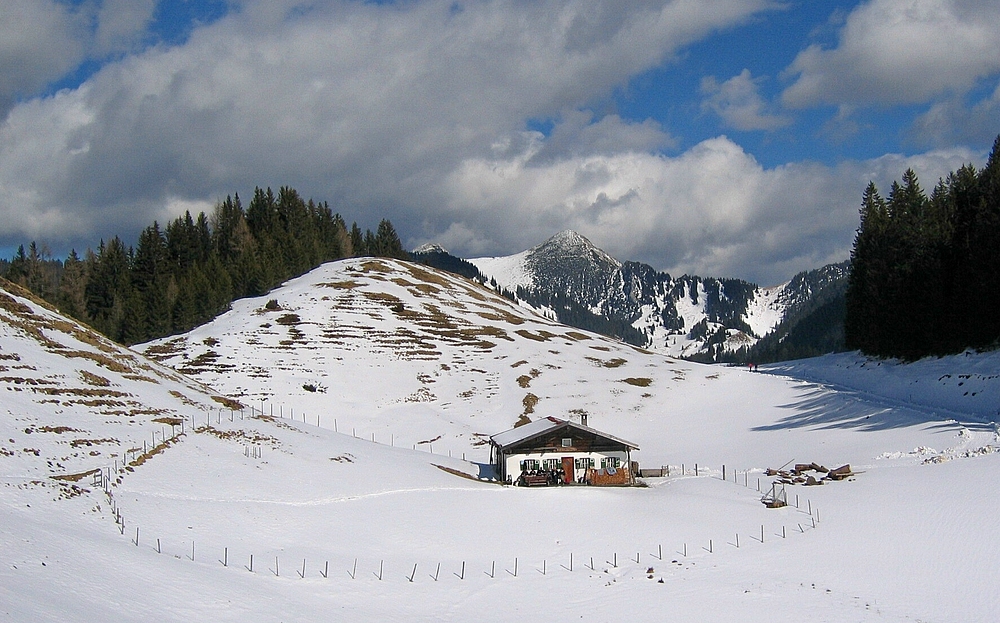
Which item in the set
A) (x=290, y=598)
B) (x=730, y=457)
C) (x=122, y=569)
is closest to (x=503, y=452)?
(x=730, y=457)

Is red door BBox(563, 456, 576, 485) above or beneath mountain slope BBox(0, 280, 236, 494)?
beneath

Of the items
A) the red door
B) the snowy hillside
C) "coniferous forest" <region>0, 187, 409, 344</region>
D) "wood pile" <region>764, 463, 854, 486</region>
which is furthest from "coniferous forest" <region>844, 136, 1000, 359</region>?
"coniferous forest" <region>0, 187, 409, 344</region>

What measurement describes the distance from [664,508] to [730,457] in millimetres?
18739

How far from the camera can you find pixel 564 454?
52.4 meters

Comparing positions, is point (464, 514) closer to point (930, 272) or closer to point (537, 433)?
point (537, 433)

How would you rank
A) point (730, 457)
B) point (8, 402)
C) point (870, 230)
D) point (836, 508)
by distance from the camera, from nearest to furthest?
point (8, 402) → point (836, 508) → point (730, 457) → point (870, 230)

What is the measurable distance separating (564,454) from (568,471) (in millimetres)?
1263

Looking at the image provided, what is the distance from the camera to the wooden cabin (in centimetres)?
5144

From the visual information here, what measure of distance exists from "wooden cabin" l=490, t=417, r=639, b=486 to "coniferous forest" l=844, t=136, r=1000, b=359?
132 ft

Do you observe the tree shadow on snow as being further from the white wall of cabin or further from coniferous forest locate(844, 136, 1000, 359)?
the white wall of cabin

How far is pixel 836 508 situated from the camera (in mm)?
36906

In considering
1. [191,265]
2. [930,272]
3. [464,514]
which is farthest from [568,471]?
[191,265]

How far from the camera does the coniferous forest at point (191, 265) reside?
101 meters

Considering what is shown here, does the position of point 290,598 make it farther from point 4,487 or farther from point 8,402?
point 8,402
